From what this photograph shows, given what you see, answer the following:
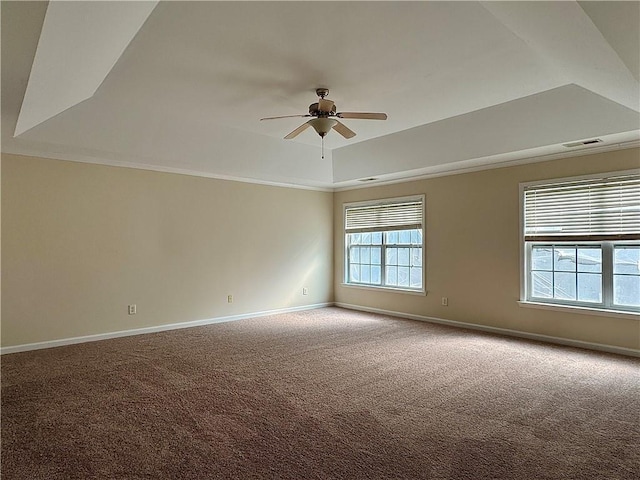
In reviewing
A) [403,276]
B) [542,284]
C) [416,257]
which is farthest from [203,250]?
[542,284]

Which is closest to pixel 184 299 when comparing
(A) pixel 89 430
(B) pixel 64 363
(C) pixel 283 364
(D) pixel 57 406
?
(B) pixel 64 363

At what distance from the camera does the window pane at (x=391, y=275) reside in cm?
696

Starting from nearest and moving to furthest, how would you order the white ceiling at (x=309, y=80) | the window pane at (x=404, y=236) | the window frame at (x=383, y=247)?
the white ceiling at (x=309, y=80)
the window frame at (x=383, y=247)
the window pane at (x=404, y=236)

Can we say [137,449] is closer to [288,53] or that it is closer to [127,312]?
[288,53]

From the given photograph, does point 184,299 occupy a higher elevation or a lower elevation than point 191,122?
lower

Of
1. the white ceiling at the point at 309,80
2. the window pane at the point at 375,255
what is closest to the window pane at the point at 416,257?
the window pane at the point at 375,255

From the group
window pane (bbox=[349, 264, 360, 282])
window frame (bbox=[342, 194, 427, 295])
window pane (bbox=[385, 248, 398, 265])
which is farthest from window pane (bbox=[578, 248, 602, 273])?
window pane (bbox=[349, 264, 360, 282])

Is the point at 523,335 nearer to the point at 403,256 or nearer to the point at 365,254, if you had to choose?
the point at 403,256

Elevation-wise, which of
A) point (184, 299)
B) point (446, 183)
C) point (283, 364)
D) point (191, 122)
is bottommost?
point (283, 364)

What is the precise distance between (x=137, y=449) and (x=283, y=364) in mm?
1841

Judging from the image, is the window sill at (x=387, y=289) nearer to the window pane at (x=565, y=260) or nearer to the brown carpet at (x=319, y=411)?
the brown carpet at (x=319, y=411)

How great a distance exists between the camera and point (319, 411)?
2971mm

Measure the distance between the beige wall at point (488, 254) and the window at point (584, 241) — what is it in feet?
0.51

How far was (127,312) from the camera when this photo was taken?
5.41m
